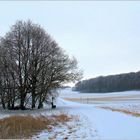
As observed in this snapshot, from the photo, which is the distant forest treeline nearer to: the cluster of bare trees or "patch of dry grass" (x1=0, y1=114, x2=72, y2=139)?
the cluster of bare trees

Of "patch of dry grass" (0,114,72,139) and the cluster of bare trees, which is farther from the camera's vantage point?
the cluster of bare trees

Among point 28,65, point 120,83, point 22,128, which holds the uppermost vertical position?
point 120,83

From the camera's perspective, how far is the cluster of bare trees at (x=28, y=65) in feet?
145

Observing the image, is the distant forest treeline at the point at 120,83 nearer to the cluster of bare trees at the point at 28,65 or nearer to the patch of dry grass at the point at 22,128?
the cluster of bare trees at the point at 28,65

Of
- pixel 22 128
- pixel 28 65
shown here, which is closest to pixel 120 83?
pixel 28 65

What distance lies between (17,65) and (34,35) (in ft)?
15.8

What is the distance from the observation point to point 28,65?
147ft

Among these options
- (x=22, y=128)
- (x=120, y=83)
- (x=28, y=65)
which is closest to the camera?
(x=22, y=128)

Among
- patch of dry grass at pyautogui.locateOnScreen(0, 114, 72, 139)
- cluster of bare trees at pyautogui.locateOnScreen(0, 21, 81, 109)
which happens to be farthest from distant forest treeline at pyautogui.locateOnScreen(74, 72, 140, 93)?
patch of dry grass at pyautogui.locateOnScreen(0, 114, 72, 139)

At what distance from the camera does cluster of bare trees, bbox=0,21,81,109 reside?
1743 inches

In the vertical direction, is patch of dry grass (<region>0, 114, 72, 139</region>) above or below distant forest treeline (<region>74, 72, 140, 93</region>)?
below

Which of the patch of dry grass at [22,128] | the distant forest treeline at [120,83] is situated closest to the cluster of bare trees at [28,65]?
the patch of dry grass at [22,128]

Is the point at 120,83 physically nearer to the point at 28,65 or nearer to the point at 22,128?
the point at 28,65

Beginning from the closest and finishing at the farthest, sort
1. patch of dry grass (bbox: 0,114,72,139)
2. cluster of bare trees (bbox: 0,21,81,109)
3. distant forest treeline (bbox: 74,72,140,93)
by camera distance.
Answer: patch of dry grass (bbox: 0,114,72,139), cluster of bare trees (bbox: 0,21,81,109), distant forest treeline (bbox: 74,72,140,93)
